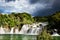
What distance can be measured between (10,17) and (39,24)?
1960mm

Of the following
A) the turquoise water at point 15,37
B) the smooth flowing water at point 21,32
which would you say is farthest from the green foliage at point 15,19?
the turquoise water at point 15,37

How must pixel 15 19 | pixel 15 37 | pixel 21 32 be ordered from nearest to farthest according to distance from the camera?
pixel 15 19 < pixel 21 32 < pixel 15 37

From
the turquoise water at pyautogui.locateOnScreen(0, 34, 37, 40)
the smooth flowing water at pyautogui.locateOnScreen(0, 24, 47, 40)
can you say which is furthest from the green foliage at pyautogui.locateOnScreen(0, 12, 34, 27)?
the turquoise water at pyautogui.locateOnScreen(0, 34, 37, 40)

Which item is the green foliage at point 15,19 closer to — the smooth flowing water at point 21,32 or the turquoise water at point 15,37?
the smooth flowing water at point 21,32

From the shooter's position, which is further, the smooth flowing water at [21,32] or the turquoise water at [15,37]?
the turquoise water at [15,37]

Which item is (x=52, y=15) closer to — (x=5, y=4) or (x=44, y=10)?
(x=44, y=10)

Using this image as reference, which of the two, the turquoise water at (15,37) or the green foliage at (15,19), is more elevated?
the green foliage at (15,19)

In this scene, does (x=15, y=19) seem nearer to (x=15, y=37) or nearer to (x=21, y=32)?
(x=21, y=32)

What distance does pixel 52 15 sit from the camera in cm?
1468

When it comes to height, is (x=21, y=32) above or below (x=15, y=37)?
above

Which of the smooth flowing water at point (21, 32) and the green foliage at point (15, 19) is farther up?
the green foliage at point (15, 19)

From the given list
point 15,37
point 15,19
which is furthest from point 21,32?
point 15,19

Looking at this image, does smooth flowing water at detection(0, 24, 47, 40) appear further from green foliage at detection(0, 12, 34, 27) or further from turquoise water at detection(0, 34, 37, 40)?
green foliage at detection(0, 12, 34, 27)

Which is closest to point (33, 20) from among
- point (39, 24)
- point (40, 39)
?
point (39, 24)
